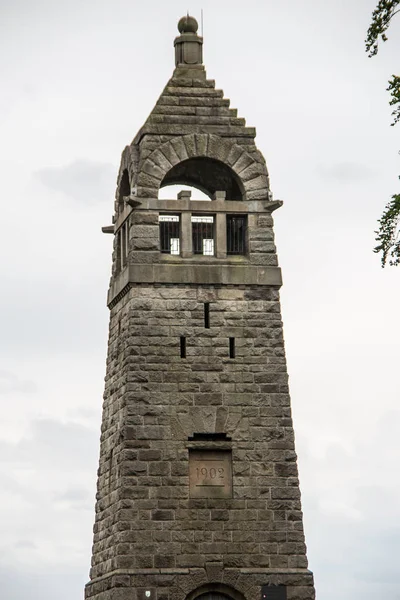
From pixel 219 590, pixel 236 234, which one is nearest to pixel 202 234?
pixel 236 234

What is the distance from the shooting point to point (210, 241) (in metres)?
43.5

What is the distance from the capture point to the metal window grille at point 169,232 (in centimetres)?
4322

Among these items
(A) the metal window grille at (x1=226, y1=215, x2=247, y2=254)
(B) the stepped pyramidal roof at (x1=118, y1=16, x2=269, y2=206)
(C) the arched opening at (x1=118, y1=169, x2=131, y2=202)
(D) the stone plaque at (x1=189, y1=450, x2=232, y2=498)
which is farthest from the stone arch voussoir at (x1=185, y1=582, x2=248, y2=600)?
(C) the arched opening at (x1=118, y1=169, x2=131, y2=202)

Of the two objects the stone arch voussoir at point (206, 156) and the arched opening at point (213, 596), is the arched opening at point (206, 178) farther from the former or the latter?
the arched opening at point (213, 596)

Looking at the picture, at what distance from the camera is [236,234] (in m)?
43.7

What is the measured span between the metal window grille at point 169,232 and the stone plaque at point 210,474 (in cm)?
519

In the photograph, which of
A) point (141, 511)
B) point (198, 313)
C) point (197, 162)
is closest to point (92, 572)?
point (141, 511)

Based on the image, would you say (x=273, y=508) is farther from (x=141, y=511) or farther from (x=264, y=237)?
(x=264, y=237)

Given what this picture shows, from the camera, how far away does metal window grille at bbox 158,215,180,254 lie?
4322 centimetres

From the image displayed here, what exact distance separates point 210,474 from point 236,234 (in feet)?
20.4

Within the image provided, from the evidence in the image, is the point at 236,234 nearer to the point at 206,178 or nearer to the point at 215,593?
the point at 206,178

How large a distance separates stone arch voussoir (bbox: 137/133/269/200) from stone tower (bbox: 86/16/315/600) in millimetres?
35

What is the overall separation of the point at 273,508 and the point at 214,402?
9.41 feet

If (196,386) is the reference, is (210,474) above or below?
below
